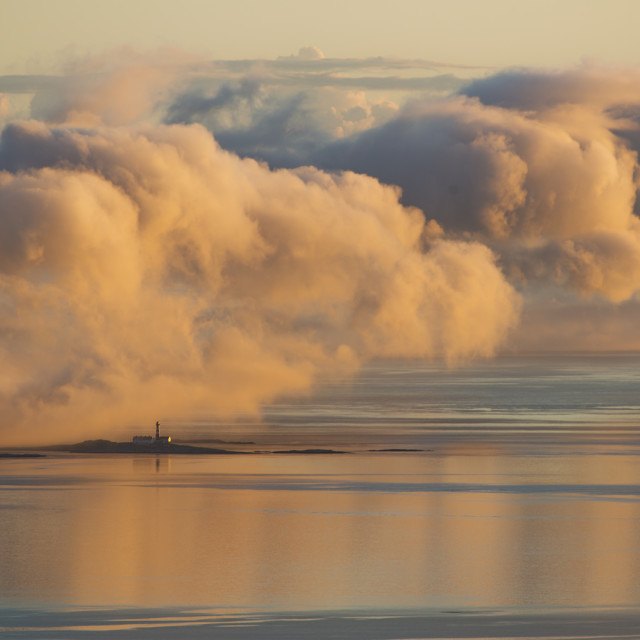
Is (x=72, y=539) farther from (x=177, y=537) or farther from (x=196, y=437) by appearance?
(x=196, y=437)

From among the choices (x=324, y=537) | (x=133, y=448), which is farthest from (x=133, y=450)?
(x=324, y=537)

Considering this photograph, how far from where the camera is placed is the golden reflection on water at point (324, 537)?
43312 mm

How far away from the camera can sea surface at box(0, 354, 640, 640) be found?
1458 inches

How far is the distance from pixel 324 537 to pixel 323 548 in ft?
12.3

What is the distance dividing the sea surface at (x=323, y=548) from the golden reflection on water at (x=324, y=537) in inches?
5.3

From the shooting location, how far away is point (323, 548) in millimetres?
55594

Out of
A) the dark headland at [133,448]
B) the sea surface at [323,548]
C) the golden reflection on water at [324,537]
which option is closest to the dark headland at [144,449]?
the dark headland at [133,448]

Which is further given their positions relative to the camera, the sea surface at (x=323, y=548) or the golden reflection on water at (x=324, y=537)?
the golden reflection on water at (x=324, y=537)

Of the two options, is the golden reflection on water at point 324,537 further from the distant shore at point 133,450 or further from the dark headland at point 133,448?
the dark headland at point 133,448

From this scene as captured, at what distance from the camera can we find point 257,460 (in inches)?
4609

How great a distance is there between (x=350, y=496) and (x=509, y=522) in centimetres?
1665

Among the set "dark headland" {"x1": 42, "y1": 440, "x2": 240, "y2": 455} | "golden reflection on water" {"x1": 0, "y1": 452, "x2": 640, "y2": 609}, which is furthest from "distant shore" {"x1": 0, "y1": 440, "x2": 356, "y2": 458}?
"golden reflection on water" {"x1": 0, "y1": 452, "x2": 640, "y2": 609}

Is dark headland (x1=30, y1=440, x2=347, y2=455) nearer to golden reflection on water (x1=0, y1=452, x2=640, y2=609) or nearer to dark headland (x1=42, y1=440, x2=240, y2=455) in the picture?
dark headland (x1=42, y1=440, x2=240, y2=455)

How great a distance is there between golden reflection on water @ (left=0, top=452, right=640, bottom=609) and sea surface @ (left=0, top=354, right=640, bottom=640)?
0.44ft
